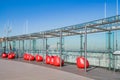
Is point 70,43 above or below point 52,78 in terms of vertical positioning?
above

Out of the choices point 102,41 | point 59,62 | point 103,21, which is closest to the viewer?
point 103,21

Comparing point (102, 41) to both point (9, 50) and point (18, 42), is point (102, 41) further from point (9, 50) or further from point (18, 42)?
point (9, 50)

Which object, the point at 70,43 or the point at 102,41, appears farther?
the point at 70,43

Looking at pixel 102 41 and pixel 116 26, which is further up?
pixel 116 26

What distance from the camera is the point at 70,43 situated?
64.7 feet

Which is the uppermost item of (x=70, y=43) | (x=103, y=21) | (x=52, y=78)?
(x=103, y=21)

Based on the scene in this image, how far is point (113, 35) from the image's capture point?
46.2ft

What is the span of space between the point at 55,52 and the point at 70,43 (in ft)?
Answer: 8.62

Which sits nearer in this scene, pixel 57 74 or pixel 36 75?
pixel 36 75

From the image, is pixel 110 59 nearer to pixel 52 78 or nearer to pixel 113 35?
pixel 113 35

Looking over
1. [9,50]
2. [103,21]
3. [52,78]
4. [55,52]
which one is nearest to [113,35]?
[103,21]

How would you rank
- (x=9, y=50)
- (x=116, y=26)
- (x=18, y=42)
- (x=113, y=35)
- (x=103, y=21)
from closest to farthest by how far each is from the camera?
(x=103, y=21)
(x=116, y=26)
(x=113, y=35)
(x=18, y=42)
(x=9, y=50)

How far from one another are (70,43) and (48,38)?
11.1ft

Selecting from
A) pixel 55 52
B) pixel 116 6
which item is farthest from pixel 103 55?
pixel 55 52
